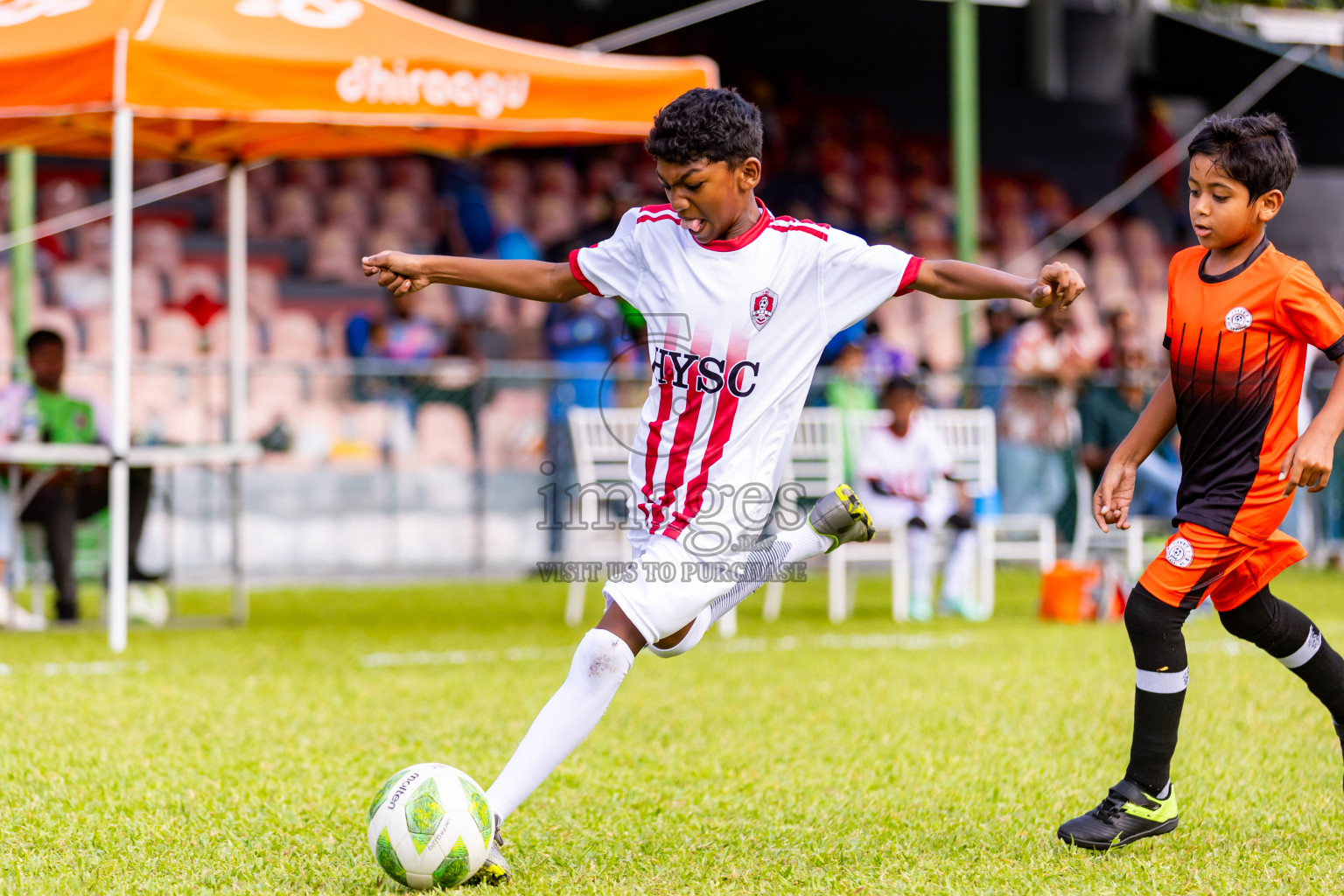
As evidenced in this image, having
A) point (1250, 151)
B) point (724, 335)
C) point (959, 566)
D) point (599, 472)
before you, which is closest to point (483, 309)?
point (599, 472)

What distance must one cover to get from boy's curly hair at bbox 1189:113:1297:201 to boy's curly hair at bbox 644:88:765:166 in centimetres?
123

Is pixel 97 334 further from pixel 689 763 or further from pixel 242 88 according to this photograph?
pixel 689 763

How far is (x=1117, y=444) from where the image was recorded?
10.4 metres

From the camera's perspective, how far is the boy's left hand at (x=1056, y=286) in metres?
3.74

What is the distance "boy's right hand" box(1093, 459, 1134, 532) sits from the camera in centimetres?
415

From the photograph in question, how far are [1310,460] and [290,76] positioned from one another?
19.1ft

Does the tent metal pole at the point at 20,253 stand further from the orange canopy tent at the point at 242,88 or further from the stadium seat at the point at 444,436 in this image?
the stadium seat at the point at 444,436

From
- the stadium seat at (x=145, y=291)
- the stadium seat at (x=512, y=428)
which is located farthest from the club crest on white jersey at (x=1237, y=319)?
the stadium seat at (x=145, y=291)

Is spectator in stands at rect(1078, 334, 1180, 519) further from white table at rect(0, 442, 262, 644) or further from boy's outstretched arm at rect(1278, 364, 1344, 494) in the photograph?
boy's outstretched arm at rect(1278, 364, 1344, 494)

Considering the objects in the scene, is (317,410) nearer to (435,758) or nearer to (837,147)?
(435,758)

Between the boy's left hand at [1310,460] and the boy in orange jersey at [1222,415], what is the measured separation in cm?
5

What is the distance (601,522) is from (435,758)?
4668 mm

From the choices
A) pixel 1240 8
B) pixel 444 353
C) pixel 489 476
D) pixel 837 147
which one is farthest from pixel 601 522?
pixel 1240 8

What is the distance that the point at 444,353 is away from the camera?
43.2 ft
